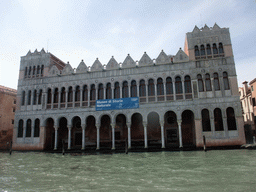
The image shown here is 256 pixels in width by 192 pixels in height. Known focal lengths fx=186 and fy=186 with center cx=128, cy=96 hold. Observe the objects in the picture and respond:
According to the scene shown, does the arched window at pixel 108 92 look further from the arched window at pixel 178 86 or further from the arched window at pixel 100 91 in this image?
the arched window at pixel 178 86

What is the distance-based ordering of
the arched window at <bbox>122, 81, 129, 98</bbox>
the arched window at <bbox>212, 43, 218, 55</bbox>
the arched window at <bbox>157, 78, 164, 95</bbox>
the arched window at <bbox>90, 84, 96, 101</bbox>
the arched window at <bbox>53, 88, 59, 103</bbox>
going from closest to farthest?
1. the arched window at <bbox>212, 43, 218, 55</bbox>
2. the arched window at <bbox>157, 78, 164, 95</bbox>
3. the arched window at <bbox>122, 81, 129, 98</bbox>
4. the arched window at <bbox>90, 84, 96, 101</bbox>
5. the arched window at <bbox>53, 88, 59, 103</bbox>

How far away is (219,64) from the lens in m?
20.4

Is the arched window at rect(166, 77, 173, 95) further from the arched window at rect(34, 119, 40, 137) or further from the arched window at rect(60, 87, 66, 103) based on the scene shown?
the arched window at rect(34, 119, 40, 137)

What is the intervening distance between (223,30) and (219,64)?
423 cm

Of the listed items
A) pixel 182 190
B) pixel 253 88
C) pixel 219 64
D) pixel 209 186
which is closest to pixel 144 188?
pixel 182 190

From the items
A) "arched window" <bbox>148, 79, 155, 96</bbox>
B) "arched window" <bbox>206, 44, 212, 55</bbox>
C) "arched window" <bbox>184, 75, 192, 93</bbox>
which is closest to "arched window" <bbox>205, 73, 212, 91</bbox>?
"arched window" <bbox>184, 75, 192, 93</bbox>

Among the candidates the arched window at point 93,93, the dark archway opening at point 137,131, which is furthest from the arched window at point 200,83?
the arched window at point 93,93

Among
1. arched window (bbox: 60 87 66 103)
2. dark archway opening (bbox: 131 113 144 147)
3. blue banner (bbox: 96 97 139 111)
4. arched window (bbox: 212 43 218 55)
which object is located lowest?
dark archway opening (bbox: 131 113 144 147)

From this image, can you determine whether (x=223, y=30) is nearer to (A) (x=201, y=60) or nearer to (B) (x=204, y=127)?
(A) (x=201, y=60)

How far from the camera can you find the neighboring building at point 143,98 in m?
19.9

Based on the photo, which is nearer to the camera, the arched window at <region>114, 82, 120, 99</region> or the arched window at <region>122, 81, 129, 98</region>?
the arched window at <region>122, 81, 129, 98</region>

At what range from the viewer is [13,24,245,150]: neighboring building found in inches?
783

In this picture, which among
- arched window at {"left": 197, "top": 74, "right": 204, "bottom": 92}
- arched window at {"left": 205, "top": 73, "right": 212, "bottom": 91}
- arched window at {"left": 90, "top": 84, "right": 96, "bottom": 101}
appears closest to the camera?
arched window at {"left": 205, "top": 73, "right": 212, "bottom": 91}

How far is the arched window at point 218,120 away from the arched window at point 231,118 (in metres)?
0.78
